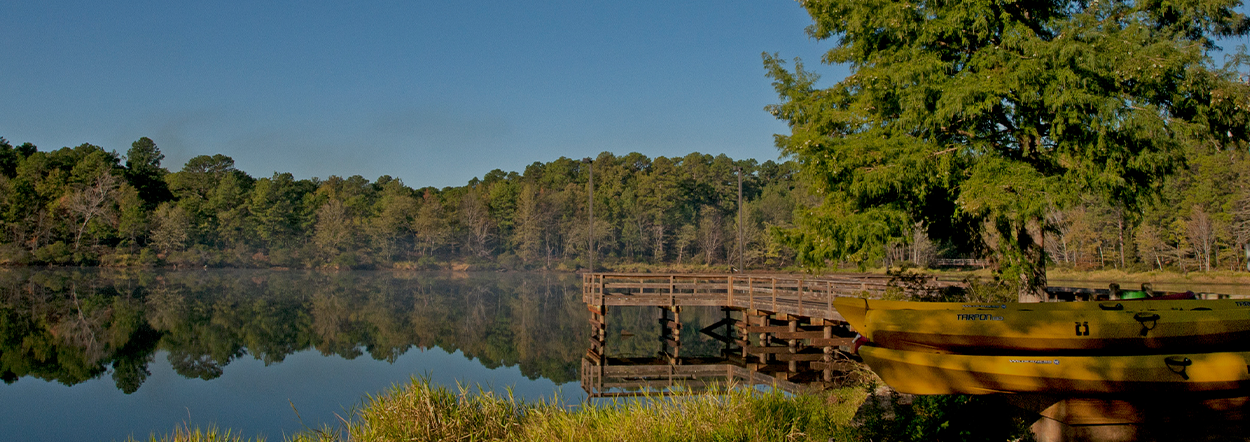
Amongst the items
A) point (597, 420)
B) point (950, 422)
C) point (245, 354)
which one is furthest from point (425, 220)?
point (950, 422)

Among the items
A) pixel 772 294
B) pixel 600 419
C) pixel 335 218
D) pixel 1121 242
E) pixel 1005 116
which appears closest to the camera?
pixel 600 419

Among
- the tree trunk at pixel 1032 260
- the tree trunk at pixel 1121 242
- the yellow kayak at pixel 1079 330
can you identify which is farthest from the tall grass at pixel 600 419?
the tree trunk at pixel 1121 242

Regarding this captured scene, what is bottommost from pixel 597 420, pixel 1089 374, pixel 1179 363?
pixel 597 420

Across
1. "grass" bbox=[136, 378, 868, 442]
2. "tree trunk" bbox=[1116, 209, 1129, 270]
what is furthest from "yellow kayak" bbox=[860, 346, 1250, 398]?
"tree trunk" bbox=[1116, 209, 1129, 270]

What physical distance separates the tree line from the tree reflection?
24139mm

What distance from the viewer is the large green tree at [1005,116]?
11523 millimetres

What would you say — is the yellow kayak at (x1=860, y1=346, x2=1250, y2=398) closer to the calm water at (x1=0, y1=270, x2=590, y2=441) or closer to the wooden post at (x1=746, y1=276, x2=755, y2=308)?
the calm water at (x1=0, y1=270, x2=590, y2=441)

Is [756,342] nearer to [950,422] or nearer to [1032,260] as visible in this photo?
[1032,260]

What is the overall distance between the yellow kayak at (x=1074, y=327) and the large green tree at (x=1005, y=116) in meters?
3.89

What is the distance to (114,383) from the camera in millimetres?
16266

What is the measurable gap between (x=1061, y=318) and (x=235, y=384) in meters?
16.9

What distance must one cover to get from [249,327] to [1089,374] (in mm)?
27453

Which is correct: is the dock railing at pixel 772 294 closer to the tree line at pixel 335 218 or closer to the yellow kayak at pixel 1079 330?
the yellow kayak at pixel 1079 330

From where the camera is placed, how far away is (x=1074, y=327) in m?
7.39
